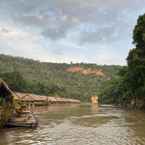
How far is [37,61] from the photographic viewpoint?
644ft

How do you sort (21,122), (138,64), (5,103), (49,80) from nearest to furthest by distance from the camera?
(5,103) < (21,122) < (138,64) < (49,80)

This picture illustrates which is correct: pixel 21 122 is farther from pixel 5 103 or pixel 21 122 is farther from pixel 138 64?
pixel 138 64

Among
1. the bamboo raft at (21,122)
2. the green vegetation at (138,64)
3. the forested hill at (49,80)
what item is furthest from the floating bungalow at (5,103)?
the forested hill at (49,80)

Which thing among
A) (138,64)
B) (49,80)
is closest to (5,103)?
(138,64)

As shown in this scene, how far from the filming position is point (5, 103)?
27812mm

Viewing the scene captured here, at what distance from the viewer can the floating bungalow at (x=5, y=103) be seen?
87.6 ft

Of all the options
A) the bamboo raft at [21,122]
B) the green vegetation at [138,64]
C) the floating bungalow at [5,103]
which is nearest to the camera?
the floating bungalow at [5,103]

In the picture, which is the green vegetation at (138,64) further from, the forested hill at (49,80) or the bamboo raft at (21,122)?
the forested hill at (49,80)

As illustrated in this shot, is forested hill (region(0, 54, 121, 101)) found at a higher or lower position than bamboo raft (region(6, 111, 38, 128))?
higher

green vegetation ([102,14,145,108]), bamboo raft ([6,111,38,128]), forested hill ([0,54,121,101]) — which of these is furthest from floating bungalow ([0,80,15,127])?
forested hill ([0,54,121,101])

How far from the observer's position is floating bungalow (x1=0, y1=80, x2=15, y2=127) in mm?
26703

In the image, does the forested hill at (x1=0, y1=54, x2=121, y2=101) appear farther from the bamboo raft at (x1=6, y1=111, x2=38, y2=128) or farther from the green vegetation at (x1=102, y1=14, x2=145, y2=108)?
the bamboo raft at (x1=6, y1=111, x2=38, y2=128)

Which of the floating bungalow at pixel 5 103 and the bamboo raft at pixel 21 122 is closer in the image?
the floating bungalow at pixel 5 103

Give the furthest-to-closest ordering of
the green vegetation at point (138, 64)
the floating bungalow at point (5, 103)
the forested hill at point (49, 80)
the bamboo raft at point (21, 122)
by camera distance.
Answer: the forested hill at point (49, 80) < the green vegetation at point (138, 64) < the bamboo raft at point (21, 122) < the floating bungalow at point (5, 103)
